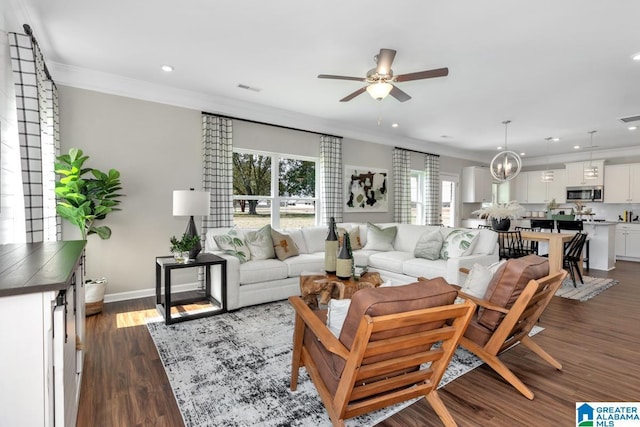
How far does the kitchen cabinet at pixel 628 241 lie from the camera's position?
7.27 meters

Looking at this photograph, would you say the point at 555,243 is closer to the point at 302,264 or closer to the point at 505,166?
the point at 505,166

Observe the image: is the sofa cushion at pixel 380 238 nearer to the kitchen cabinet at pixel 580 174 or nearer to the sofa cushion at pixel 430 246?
the sofa cushion at pixel 430 246

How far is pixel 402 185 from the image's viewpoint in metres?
7.10

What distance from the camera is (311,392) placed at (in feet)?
6.93

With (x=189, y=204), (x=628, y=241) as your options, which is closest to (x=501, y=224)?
(x=189, y=204)

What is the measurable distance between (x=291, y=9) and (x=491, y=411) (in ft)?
10.2

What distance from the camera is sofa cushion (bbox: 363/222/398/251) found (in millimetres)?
5109

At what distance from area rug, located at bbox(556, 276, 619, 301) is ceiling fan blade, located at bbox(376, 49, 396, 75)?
3.83 metres

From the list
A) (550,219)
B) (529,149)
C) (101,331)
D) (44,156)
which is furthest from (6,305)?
(529,149)

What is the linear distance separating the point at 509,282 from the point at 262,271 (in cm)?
261

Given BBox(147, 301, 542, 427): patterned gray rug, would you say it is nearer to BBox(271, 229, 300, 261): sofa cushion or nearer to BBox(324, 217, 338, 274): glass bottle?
BBox(324, 217, 338, 274): glass bottle

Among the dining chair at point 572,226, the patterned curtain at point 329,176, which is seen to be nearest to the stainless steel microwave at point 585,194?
the dining chair at point 572,226

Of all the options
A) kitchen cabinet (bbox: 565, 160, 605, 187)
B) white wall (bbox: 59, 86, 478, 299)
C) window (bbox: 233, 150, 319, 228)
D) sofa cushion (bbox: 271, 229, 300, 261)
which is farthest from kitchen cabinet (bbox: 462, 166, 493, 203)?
white wall (bbox: 59, 86, 478, 299)

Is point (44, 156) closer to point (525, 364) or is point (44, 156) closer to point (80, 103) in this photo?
point (80, 103)
